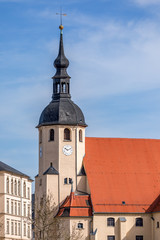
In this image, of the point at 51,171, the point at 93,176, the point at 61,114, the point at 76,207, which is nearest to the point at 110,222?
the point at 76,207

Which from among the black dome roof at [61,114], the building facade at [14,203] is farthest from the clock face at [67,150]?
the building facade at [14,203]

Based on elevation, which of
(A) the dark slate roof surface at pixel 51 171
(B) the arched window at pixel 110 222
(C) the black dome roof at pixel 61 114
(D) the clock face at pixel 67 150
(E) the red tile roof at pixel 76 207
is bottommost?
(B) the arched window at pixel 110 222

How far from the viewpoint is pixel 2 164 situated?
103 meters

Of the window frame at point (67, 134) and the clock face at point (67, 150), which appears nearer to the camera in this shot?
the clock face at point (67, 150)

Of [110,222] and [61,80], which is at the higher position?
[61,80]

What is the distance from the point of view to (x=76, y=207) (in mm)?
100938

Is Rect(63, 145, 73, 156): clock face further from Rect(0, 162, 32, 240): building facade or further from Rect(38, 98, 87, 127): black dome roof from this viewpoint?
Rect(0, 162, 32, 240): building facade

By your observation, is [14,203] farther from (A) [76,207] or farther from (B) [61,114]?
(B) [61,114]

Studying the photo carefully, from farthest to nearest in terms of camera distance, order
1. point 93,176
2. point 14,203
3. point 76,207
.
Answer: point 93,176 → point 14,203 → point 76,207

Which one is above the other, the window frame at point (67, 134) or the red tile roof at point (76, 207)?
the window frame at point (67, 134)

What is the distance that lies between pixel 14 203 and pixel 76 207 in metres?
7.42

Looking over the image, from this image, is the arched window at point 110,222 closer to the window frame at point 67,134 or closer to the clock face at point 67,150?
the clock face at point 67,150

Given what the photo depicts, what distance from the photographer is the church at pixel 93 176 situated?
101 m

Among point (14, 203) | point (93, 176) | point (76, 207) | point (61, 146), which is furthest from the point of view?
point (61, 146)
